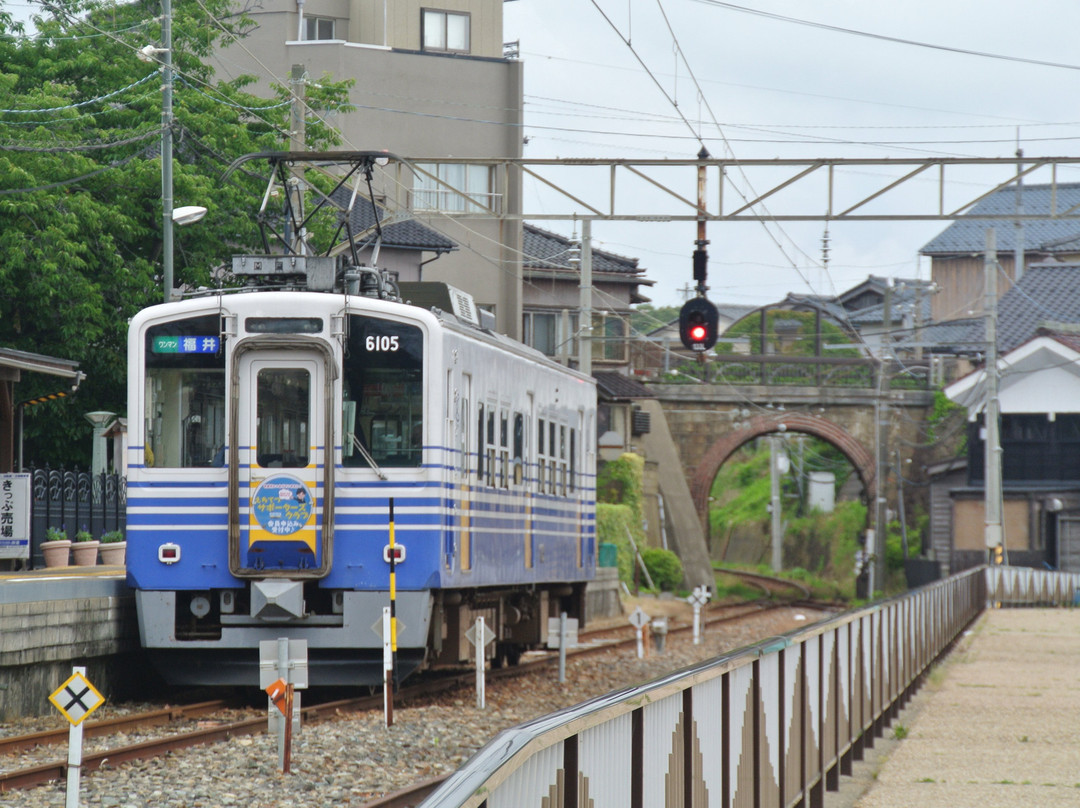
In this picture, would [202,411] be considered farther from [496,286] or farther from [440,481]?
[496,286]

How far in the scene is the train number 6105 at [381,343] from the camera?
11.6 m

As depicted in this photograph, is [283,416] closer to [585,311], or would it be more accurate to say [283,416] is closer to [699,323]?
[699,323]

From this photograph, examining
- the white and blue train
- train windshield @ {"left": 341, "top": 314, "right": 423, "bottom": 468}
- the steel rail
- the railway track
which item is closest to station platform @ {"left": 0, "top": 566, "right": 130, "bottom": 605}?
the white and blue train

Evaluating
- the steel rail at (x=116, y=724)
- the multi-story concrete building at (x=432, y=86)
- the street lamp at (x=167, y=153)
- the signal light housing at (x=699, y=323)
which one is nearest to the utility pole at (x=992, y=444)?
the multi-story concrete building at (x=432, y=86)

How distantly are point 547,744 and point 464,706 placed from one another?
31.3 feet

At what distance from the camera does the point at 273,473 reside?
1145 centimetres

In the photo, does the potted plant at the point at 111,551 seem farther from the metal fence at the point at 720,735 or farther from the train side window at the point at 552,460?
the metal fence at the point at 720,735

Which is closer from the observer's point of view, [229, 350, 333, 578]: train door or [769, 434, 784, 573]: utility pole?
[229, 350, 333, 578]: train door

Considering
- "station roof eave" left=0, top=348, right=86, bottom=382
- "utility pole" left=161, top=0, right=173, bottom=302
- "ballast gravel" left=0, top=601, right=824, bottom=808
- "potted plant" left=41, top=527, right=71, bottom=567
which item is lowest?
"ballast gravel" left=0, top=601, right=824, bottom=808

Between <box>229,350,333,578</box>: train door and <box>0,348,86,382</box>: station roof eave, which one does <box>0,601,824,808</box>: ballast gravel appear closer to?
<box>229,350,333,578</box>: train door

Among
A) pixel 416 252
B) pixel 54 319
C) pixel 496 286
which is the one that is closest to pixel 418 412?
pixel 54 319

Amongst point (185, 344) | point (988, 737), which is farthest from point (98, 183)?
point (988, 737)

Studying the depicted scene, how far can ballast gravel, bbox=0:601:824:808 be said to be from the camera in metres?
7.95

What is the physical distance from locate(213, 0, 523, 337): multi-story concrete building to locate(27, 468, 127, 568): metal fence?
640 inches
